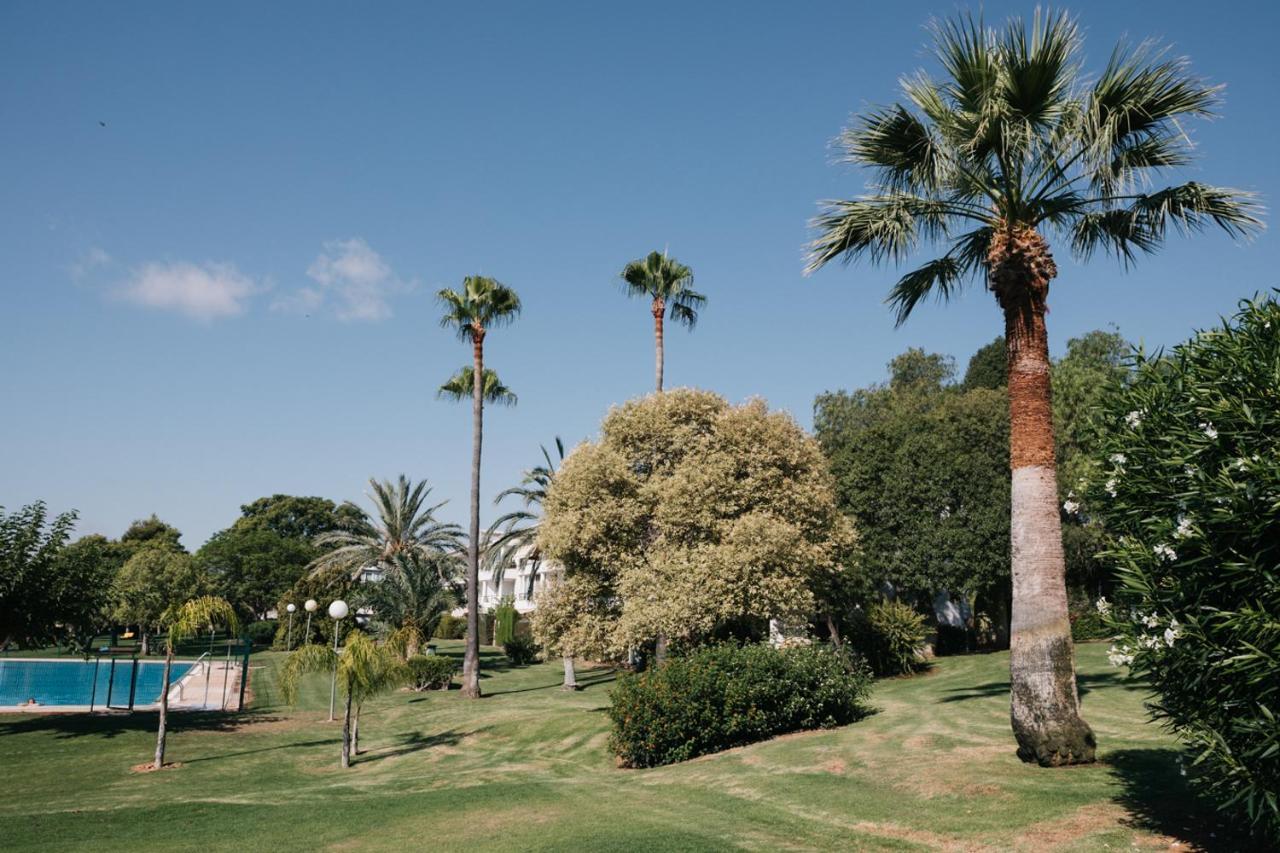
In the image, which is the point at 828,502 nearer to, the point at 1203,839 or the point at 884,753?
the point at 884,753

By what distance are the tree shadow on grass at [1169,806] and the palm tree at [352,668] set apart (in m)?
14.8

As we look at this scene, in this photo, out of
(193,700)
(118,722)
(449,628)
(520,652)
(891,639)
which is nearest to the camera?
(118,722)

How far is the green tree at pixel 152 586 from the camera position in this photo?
173ft

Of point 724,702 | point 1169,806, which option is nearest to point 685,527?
point 724,702

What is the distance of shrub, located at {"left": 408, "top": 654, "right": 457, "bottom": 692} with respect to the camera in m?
34.9

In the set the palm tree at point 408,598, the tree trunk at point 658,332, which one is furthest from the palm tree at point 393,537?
the tree trunk at point 658,332

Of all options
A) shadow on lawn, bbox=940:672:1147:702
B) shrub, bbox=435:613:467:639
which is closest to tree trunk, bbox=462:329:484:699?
shadow on lawn, bbox=940:672:1147:702

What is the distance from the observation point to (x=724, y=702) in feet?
55.6

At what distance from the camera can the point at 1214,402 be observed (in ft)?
24.0

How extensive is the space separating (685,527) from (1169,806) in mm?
15969

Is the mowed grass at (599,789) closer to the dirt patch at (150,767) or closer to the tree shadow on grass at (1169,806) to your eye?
the tree shadow on grass at (1169,806)

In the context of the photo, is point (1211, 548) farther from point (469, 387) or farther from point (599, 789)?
point (469, 387)

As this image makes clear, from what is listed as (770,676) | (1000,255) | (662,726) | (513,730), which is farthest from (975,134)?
(513,730)

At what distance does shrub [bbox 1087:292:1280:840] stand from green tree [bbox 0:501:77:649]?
2766 cm
